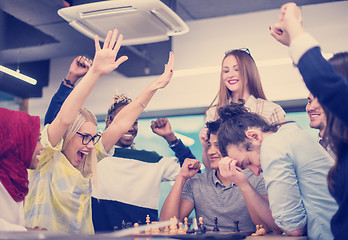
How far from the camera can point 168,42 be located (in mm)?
5637

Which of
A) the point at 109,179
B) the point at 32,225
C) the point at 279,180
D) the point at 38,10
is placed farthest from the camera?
the point at 38,10

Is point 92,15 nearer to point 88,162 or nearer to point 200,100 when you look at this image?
point 88,162

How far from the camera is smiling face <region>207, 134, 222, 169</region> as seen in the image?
2770 mm

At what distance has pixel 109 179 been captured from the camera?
3180mm

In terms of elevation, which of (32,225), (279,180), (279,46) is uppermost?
(279,46)

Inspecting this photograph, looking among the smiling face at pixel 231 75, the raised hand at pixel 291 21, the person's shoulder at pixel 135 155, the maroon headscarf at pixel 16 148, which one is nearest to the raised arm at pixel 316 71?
the raised hand at pixel 291 21

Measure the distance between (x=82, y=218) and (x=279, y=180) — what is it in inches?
46.0

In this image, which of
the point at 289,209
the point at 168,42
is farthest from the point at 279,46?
the point at 289,209

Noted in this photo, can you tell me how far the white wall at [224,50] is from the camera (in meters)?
5.07

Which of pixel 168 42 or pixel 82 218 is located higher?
pixel 168 42

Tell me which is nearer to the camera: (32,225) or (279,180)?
(279,180)

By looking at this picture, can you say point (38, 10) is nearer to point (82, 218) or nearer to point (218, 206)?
point (82, 218)

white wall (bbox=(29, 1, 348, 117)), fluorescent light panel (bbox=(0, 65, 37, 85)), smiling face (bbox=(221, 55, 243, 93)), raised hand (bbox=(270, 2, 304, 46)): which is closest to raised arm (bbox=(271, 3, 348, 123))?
raised hand (bbox=(270, 2, 304, 46))

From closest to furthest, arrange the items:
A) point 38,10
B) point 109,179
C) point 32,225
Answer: point 32,225 → point 109,179 → point 38,10
